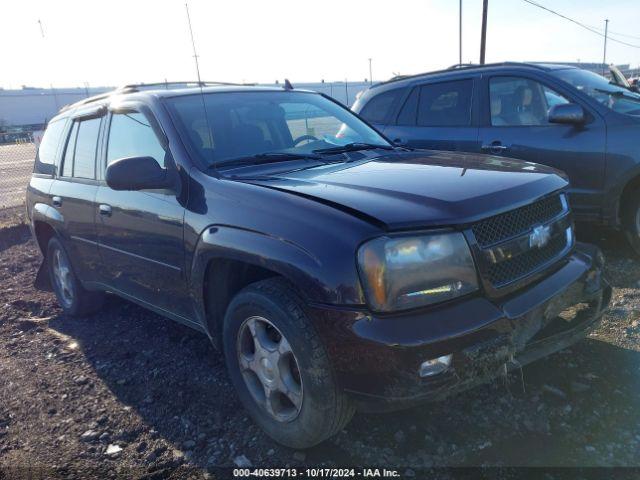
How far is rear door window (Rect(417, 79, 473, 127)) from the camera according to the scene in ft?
18.8

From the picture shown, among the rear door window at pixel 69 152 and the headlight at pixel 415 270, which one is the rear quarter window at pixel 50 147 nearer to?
the rear door window at pixel 69 152

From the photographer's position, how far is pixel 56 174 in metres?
4.61

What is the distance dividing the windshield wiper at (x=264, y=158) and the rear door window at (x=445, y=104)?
2.97 metres

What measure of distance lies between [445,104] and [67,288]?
437 centimetres

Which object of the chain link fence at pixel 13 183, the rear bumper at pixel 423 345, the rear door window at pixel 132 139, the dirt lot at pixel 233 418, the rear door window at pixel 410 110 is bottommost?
the chain link fence at pixel 13 183

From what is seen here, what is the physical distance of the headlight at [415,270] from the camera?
85.1 inches

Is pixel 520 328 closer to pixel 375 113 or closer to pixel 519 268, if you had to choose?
pixel 519 268

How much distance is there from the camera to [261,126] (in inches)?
139

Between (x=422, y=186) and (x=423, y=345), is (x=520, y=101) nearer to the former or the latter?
(x=422, y=186)

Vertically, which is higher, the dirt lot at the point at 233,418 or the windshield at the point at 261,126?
the windshield at the point at 261,126

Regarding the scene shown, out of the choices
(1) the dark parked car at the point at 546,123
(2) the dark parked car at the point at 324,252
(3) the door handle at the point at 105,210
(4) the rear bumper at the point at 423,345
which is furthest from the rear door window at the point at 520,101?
(3) the door handle at the point at 105,210

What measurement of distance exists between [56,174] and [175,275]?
86.1 inches

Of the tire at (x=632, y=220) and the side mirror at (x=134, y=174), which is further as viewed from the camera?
the tire at (x=632, y=220)

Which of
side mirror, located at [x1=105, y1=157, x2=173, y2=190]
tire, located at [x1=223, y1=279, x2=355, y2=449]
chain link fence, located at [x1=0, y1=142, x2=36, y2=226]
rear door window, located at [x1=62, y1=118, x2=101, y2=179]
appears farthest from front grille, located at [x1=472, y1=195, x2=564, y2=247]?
chain link fence, located at [x1=0, y1=142, x2=36, y2=226]
